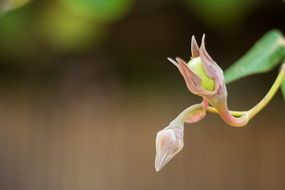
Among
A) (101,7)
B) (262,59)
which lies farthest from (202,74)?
(101,7)

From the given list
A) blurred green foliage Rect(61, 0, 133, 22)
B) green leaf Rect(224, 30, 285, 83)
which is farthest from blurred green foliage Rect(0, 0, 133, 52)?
green leaf Rect(224, 30, 285, 83)

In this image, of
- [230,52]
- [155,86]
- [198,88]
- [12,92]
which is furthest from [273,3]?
[198,88]

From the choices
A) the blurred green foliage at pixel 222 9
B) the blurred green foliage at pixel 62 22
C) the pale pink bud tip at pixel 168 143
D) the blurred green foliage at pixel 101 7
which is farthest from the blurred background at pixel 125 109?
the pale pink bud tip at pixel 168 143

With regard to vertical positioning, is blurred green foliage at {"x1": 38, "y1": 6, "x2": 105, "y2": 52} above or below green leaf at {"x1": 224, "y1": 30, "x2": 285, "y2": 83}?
above

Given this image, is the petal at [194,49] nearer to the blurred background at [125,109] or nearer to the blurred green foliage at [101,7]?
the blurred green foliage at [101,7]

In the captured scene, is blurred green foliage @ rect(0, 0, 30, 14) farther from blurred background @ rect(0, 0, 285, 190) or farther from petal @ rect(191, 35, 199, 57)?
blurred background @ rect(0, 0, 285, 190)

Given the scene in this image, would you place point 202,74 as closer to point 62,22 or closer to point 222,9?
point 222,9
